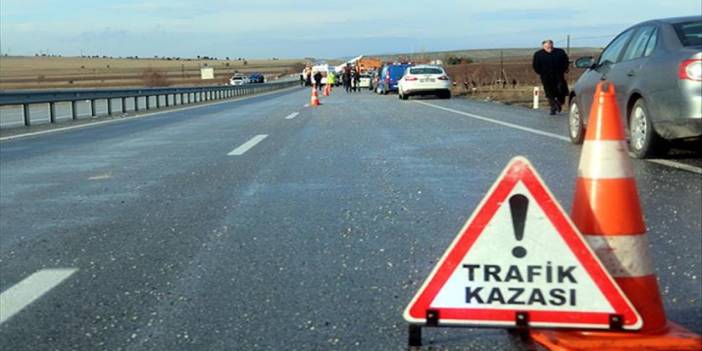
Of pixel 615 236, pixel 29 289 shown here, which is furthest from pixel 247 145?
pixel 615 236

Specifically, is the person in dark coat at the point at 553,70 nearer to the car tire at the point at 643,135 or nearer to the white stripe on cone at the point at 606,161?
the car tire at the point at 643,135

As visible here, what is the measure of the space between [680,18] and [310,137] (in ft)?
21.0

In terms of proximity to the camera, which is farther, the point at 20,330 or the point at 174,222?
the point at 174,222

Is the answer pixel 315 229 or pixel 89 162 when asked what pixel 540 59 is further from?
pixel 315 229

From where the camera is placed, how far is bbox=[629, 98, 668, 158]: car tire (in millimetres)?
8297

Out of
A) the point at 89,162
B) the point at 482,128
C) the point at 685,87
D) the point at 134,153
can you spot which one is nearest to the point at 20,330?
the point at 685,87

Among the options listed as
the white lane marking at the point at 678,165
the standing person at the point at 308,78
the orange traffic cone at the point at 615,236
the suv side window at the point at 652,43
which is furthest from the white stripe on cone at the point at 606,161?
the standing person at the point at 308,78

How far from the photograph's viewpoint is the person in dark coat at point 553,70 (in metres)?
18.1

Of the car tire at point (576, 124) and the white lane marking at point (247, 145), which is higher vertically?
the car tire at point (576, 124)

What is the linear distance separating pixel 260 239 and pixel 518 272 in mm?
2766

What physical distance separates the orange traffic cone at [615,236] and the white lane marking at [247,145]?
796cm

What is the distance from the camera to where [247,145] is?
39.8ft

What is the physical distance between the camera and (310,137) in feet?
43.8

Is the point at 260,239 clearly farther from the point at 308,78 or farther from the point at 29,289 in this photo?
the point at 308,78
